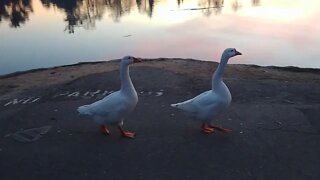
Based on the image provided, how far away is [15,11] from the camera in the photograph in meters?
44.2

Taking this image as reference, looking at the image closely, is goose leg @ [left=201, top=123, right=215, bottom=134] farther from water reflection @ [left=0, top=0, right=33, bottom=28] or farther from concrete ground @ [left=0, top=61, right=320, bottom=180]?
water reflection @ [left=0, top=0, right=33, bottom=28]

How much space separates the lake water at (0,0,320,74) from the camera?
2286cm

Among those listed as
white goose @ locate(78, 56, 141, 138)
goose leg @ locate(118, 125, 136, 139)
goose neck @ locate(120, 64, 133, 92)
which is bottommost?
goose leg @ locate(118, 125, 136, 139)

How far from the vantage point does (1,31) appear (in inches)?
1304

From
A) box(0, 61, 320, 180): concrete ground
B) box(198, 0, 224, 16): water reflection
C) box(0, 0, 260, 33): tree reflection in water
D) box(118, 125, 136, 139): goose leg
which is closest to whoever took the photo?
box(0, 61, 320, 180): concrete ground

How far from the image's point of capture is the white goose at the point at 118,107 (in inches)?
281

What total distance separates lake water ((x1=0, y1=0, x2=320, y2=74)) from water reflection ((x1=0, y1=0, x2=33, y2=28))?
0.44ft

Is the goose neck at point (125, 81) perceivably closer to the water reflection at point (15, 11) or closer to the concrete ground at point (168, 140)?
the concrete ground at point (168, 140)

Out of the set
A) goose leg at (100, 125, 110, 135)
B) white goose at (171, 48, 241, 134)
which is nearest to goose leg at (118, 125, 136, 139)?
goose leg at (100, 125, 110, 135)

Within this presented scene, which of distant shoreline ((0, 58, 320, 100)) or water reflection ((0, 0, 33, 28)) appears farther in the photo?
water reflection ((0, 0, 33, 28))

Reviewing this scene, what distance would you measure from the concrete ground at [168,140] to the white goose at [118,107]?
0.32 metres

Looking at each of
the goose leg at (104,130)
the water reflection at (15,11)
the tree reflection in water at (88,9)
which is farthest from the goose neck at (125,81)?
the water reflection at (15,11)

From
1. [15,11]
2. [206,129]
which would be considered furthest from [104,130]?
[15,11]

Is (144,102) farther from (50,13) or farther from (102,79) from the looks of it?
(50,13)
